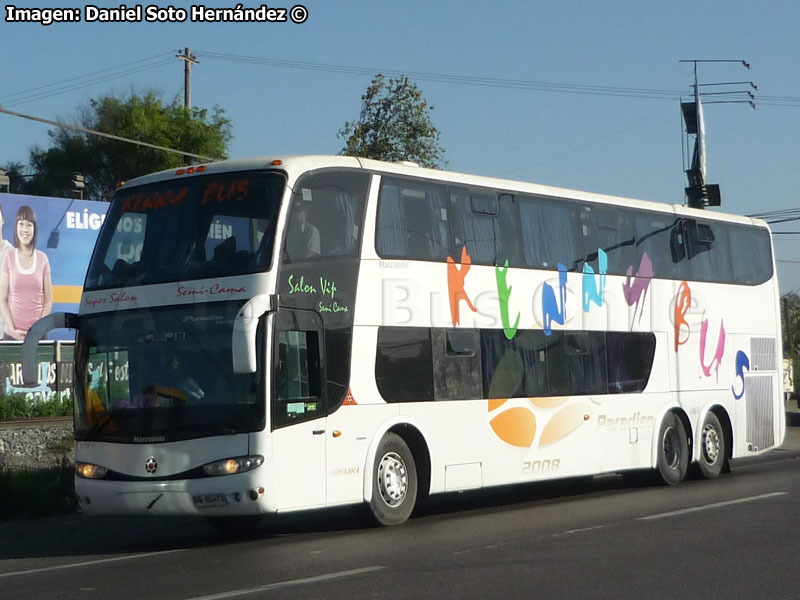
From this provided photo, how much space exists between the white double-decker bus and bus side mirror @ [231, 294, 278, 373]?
2cm

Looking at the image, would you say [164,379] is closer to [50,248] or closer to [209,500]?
[209,500]

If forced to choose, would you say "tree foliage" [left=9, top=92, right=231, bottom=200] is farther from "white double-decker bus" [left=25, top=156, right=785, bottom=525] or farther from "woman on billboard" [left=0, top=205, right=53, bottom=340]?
"white double-decker bus" [left=25, top=156, right=785, bottom=525]

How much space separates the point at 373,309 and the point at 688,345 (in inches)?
280

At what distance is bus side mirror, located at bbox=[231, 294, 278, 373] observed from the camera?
1161 centimetres

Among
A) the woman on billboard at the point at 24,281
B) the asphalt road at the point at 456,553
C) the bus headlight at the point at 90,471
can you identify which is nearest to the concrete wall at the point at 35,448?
the asphalt road at the point at 456,553

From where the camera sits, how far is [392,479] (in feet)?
45.6

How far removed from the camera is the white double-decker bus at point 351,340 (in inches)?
488

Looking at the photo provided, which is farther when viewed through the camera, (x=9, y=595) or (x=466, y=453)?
(x=466, y=453)

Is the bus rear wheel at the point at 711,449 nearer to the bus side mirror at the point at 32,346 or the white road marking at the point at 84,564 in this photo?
the white road marking at the point at 84,564

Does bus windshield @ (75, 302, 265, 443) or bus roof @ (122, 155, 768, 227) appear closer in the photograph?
bus windshield @ (75, 302, 265, 443)

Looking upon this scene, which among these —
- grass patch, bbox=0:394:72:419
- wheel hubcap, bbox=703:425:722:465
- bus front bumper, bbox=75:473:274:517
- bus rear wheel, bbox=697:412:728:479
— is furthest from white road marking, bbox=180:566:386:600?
grass patch, bbox=0:394:72:419

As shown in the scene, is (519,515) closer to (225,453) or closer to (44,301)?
(225,453)

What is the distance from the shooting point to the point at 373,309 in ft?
45.1

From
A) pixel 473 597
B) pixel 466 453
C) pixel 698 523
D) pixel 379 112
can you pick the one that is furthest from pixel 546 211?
pixel 379 112
